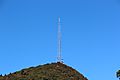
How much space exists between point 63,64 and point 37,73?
742 centimetres

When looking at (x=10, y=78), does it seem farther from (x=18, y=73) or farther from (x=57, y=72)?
(x=57, y=72)

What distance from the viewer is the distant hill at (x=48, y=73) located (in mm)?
79125

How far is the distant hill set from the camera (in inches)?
3115

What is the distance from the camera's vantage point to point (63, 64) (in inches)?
3388

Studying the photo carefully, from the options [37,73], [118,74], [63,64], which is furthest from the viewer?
[63,64]

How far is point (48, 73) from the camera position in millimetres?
80438

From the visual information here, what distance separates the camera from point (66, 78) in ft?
265

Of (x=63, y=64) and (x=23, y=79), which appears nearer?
(x=23, y=79)

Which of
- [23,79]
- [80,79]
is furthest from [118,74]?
[23,79]

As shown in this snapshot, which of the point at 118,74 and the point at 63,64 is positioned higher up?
the point at 63,64

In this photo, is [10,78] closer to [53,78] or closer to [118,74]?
Answer: [53,78]

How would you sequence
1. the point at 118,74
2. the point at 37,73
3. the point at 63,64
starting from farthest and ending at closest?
the point at 63,64, the point at 37,73, the point at 118,74

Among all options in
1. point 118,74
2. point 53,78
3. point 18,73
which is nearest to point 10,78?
point 18,73

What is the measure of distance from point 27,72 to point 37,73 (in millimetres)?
2076
